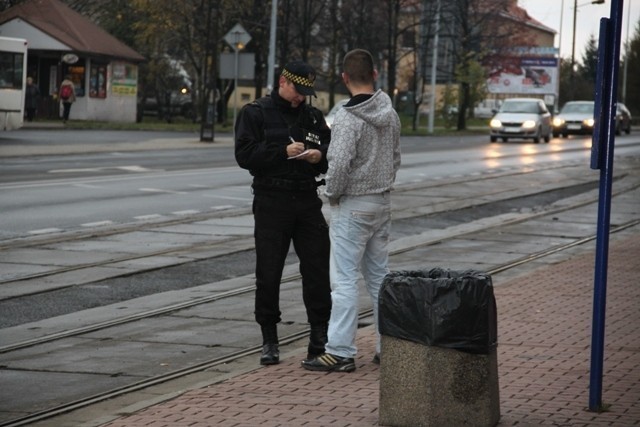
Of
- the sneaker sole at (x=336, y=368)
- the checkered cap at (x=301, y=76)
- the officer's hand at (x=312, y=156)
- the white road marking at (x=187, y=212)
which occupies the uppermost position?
the checkered cap at (x=301, y=76)

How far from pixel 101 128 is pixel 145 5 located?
54.0ft

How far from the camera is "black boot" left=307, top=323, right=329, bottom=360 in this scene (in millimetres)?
8203

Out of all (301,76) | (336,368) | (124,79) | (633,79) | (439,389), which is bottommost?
(336,368)

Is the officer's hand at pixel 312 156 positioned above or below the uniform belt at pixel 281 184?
above

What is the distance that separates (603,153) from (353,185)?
1.64m

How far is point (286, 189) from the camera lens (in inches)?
321

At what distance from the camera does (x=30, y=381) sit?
8.01 metres

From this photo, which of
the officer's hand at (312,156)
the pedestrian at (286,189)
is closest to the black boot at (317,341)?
the pedestrian at (286,189)

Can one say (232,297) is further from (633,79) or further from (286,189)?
(633,79)

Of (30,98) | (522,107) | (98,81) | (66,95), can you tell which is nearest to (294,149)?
(522,107)

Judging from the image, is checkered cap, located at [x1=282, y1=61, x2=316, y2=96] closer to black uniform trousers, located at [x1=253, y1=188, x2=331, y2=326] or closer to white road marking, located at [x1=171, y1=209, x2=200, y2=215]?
black uniform trousers, located at [x1=253, y1=188, x2=331, y2=326]

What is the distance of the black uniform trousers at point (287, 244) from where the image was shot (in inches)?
321

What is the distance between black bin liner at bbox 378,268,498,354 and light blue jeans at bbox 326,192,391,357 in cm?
138

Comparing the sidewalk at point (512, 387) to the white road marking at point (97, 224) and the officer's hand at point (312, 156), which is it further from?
the white road marking at point (97, 224)
